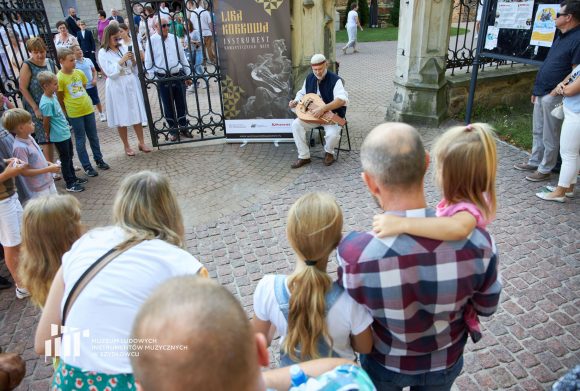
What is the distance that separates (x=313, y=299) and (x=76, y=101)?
18.0 ft

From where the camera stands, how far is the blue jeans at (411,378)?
5.69 feet

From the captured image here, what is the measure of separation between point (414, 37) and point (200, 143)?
4.08 metres

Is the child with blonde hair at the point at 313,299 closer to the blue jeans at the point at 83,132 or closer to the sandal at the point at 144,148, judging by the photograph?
the blue jeans at the point at 83,132

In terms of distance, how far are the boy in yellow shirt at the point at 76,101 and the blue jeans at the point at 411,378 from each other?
5.45 meters

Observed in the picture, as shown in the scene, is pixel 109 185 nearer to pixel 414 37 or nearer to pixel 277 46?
pixel 277 46

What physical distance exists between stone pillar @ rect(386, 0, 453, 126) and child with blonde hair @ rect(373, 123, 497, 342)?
5.67m

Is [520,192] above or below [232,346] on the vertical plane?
below

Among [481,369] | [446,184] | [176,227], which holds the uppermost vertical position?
[446,184]

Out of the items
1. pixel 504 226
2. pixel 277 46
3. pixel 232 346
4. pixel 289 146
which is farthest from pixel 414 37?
pixel 232 346

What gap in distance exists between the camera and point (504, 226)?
13.9 ft

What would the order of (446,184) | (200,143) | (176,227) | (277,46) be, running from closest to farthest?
(446,184)
(176,227)
(277,46)
(200,143)

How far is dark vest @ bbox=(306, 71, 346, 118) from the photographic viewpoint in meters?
5.72

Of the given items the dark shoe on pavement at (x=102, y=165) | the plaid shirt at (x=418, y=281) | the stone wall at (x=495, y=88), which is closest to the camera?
the plaid shirt at (x=418, y=281)

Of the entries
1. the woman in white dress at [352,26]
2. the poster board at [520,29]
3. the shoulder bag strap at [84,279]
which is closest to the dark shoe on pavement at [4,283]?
the shoulder bag strap at [84,279]
